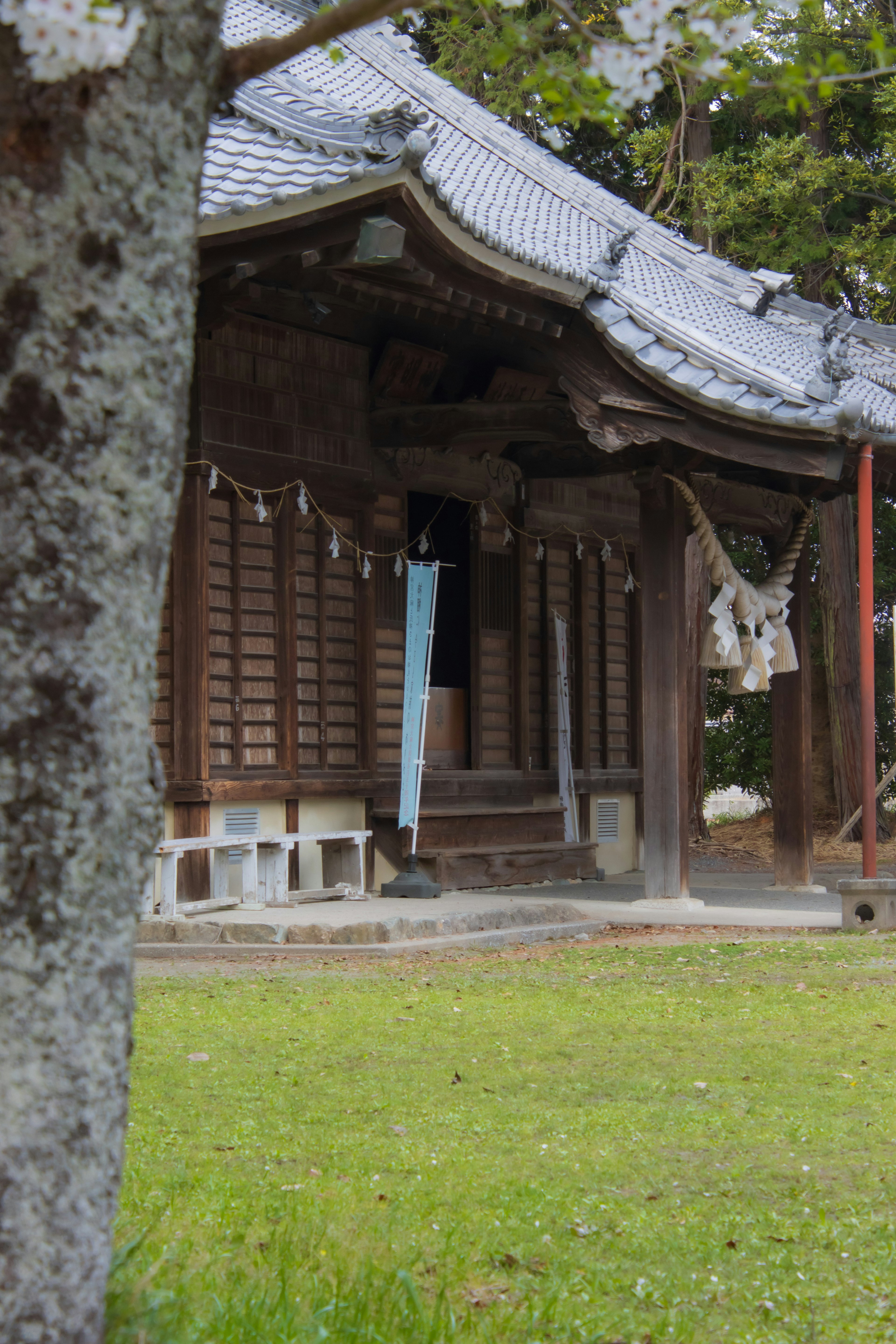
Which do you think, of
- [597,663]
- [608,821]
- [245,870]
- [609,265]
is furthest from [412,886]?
[609,265]

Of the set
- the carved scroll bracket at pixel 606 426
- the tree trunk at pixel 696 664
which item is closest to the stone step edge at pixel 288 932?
the carved scroll bracket at pixel 606 426

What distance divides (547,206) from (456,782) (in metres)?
5.88

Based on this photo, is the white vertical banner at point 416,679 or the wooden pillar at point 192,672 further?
the white vertical banner at point 416,679

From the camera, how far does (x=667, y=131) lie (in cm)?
2064

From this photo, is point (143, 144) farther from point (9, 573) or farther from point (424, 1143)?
point (424, 1143)

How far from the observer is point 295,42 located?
2486mm

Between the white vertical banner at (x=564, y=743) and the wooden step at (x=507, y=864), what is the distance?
23 centimetres

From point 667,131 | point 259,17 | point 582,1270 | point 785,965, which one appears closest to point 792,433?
point 785,965

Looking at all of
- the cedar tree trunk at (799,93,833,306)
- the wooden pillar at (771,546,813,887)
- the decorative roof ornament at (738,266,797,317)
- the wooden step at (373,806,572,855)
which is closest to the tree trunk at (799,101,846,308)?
the cedar tree trunk at (799,93,833,306)

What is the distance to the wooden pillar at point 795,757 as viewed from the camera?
43.7 ft

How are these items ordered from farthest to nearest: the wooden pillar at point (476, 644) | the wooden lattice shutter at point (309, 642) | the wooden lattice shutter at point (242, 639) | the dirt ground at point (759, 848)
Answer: the dirt ground at point (759, 848), the wooden pillar at point (476, 644), the wooden lattice shutter at point (309, 642), the wooden lattice shutter at point (242, 639)

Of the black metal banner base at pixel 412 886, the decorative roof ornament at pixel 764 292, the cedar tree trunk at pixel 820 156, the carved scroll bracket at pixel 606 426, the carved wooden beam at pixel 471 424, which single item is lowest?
the black metal banner base at pixel 412 886

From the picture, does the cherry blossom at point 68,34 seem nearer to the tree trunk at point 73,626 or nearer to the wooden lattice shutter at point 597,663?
the tree trunk at point 73,626

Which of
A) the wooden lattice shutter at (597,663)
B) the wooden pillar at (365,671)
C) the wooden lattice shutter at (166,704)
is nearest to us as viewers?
the wooden lattice shutter at (166,704)
